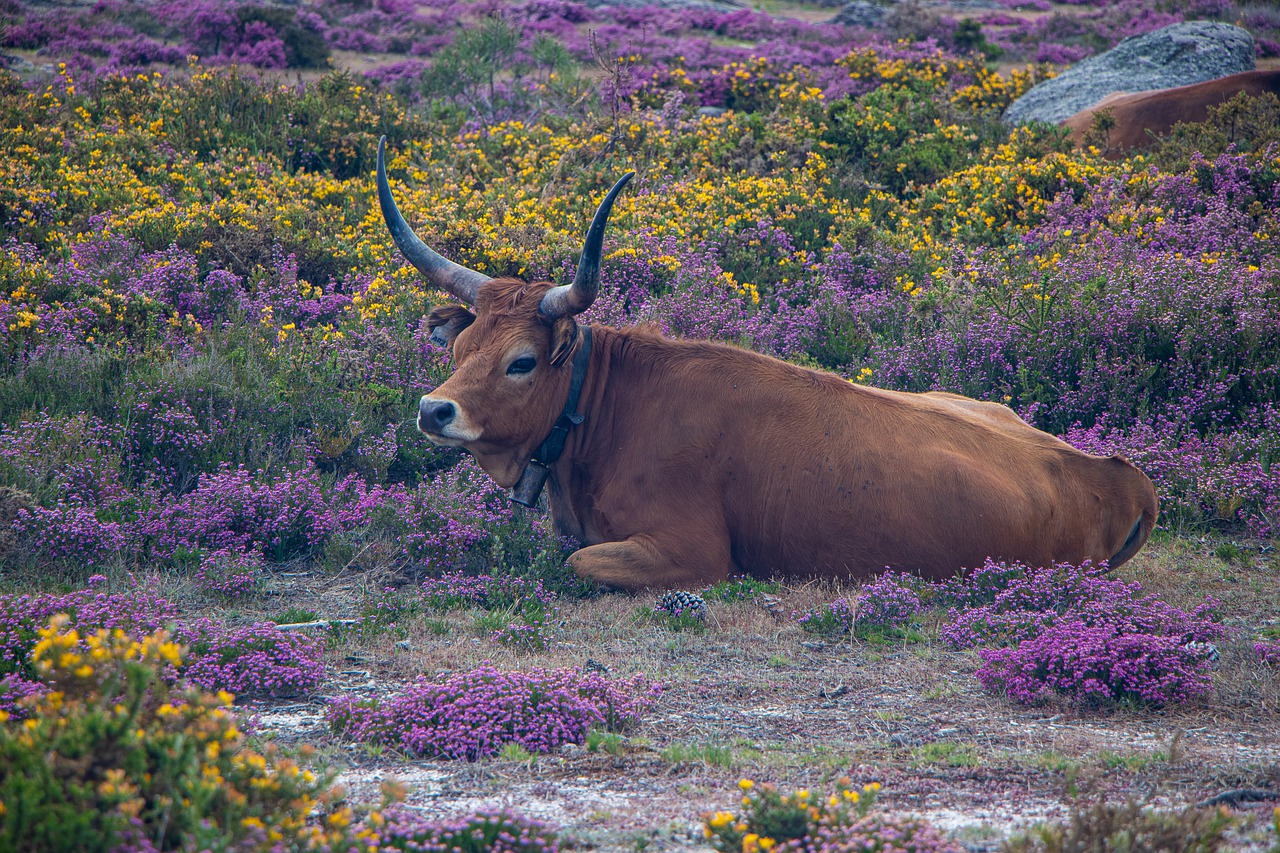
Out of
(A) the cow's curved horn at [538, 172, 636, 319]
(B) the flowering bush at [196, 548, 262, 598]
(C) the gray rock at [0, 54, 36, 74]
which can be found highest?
(C) the gray rock at [0, 54, 36, 74]

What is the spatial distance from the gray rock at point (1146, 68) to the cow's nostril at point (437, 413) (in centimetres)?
1187

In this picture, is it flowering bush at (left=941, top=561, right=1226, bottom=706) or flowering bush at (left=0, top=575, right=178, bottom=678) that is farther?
flowering bush at (left=941, top=561, right=1226, bottom=706)

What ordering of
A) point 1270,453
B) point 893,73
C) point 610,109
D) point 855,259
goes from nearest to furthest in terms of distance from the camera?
1. point 1270,453
2. point 855,259
3. point 610,109
4. point 893,73

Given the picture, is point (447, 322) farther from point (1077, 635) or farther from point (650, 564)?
point (1077, 635)

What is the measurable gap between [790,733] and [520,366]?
109 inches

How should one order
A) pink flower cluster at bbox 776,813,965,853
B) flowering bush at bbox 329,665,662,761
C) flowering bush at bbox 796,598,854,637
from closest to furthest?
pink flower cluster at bbox 776,813,965,853 < flowering bush at bbox 329,665,662,761 < flowering bush at bbox 796,598,854,637

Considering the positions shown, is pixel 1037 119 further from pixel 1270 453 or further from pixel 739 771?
pixel 739 771

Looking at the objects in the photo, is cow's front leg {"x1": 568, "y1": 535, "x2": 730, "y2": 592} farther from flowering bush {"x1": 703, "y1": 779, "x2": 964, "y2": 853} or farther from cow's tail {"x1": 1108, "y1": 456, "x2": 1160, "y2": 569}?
flowering bush {"x1": 703, "y1": 779, "x2": 964, "y2": 853}

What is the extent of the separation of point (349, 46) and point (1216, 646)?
2139 centimetres

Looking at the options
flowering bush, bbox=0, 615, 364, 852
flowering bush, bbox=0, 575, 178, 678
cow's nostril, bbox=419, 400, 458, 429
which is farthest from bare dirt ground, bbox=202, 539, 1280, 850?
cow's nostril, bbox=419, 400, 458, 429

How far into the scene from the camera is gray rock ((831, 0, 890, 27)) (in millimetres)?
28953

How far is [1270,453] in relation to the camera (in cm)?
728

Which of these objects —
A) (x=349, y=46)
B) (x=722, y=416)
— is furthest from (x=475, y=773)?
(x=349, y=46)

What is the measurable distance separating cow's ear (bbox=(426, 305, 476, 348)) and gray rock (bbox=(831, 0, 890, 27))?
25101 millimetres
